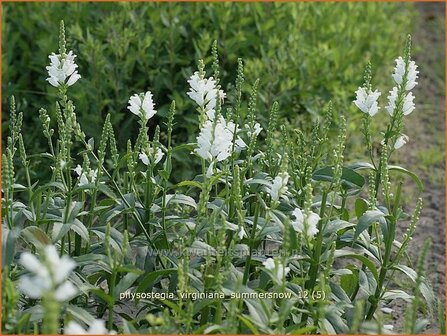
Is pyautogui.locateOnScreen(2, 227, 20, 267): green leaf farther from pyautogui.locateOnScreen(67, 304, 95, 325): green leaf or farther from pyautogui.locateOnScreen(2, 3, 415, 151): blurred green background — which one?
pyautogui.locateOnScreen(2, 3, 415, 151): blurred green background

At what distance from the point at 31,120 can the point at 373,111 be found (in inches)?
128

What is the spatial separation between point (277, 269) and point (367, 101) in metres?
0.99

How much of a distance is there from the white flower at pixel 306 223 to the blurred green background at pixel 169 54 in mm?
2417

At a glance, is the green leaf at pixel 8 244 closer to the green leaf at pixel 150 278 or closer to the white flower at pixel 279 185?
the green leaf at pixel 150 278

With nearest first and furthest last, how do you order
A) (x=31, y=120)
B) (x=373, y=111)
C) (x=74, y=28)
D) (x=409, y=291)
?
1. (x=373, y=111)
2. (x=409, y=291)
3. (x=74, y=28)
4. (x=31, y=120)

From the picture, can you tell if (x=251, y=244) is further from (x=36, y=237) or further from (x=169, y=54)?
(x=169, y=54)

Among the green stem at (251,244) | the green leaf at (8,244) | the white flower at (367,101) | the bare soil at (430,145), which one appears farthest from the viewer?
the bare soil at (430,145)

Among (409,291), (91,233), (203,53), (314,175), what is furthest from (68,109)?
(203,53)

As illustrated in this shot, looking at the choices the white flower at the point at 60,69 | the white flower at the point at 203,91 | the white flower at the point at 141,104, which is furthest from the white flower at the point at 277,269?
the white flower at the point at 60,69

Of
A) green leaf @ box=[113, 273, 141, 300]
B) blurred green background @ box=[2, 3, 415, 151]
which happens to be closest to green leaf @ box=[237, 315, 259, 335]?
green leaf @ box=[113, 273, 141, 300]

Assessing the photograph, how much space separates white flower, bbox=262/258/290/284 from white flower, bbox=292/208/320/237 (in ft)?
0.53

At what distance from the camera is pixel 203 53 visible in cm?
602

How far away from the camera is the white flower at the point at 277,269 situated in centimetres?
291

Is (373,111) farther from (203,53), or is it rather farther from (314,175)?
(203,53)
